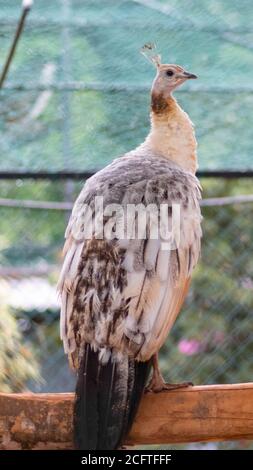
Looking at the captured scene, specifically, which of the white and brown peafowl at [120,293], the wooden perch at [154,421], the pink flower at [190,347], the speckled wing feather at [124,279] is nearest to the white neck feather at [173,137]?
the white and brown peafowl at [120,293]

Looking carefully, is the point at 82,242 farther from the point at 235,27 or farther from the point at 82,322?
the point at 235,27

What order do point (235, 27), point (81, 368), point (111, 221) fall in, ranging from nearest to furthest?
point (81, 368) → point (111, 221) → point (235, 27)

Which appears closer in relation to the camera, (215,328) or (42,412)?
(42,412)

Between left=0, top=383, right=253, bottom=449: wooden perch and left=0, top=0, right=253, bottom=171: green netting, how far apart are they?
142 cm

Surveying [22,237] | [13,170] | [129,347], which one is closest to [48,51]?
[13,170]

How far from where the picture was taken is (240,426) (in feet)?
9.48

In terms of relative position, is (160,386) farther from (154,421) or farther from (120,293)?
(120,293)

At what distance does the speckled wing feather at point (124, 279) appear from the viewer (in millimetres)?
2859

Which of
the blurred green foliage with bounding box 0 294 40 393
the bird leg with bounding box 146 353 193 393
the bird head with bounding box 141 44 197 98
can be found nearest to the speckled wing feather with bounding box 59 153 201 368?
the bird leg with bounding box 146 353 193 393

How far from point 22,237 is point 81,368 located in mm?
1938

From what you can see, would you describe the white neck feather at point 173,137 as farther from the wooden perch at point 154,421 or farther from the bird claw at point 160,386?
the wooden perch at point 154,421

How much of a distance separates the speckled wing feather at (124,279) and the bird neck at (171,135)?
0.33m

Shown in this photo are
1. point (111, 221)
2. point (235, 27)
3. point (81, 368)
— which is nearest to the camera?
point (81, 368)

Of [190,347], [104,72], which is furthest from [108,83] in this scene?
[190,347]
